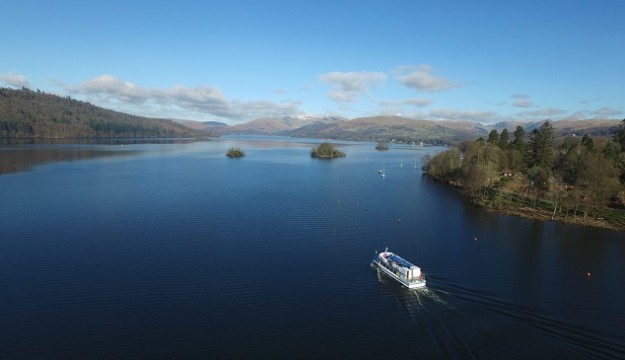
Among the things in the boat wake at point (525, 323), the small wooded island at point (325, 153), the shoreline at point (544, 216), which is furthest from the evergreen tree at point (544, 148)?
the small wooded island at point (325, 153)

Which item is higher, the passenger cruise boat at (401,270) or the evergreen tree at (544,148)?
the evergreen tree at (544,148)

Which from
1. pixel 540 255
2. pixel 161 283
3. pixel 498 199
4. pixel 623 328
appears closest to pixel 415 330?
pixel 623 328

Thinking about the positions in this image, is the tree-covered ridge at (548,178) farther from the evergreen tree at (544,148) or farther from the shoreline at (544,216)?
the shoreline at (544,216)

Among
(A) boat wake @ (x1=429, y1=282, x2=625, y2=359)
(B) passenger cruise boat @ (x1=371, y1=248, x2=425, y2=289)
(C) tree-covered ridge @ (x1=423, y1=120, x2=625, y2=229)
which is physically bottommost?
(A) boat wake @ (x1=429, y1=282, x2=625, y2=359)

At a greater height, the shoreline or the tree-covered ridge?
the tree-covered ridge

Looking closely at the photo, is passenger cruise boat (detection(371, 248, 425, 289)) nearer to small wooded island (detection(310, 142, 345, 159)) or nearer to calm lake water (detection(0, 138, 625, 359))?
calm lake water (detection(0, 138, 625, 359))

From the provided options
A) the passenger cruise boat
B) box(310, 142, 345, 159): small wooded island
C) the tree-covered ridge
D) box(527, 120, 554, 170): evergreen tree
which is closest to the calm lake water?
the passenger cruise boat
